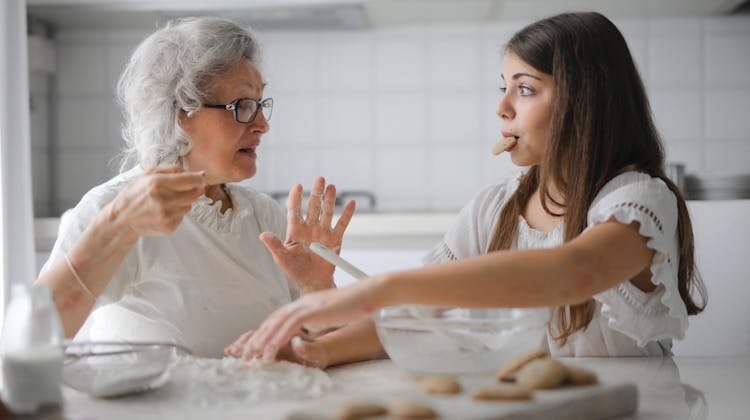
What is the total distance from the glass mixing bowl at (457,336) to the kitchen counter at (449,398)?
0.12ft

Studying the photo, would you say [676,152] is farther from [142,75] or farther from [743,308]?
[142,75]

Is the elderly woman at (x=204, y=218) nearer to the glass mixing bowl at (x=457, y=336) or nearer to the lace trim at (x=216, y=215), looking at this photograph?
the lace trim at (x=216, y=215)

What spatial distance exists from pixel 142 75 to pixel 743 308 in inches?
64.4

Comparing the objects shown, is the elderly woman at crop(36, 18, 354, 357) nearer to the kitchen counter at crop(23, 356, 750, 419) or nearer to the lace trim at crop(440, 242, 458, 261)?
the lace trim at crop(440, 242, 458, 261)

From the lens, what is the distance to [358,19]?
3.56 metres

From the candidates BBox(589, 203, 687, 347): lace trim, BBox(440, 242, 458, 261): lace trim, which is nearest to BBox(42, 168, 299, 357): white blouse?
BBox(440, 242, 458, 261): lace trim

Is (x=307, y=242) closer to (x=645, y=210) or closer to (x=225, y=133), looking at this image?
(x=225, y=133)

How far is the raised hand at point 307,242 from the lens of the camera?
1.54 meters

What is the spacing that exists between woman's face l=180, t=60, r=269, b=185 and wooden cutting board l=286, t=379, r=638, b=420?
923 mm

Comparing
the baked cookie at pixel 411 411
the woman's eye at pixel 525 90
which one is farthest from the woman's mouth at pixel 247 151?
the baked cookie at pixel 411 411

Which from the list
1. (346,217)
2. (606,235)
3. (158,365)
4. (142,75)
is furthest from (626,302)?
(142,75)

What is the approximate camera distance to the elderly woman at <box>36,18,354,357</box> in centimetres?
157

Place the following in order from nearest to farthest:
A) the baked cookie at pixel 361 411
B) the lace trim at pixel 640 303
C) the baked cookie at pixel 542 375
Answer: the baked cookie at pixel 361 411 → the baked cookie at pixel 542 375 → the lace trim at pixel 640 303

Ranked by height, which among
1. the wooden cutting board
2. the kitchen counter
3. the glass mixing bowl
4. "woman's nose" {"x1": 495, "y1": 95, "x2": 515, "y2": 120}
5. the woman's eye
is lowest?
the kitchen counter
